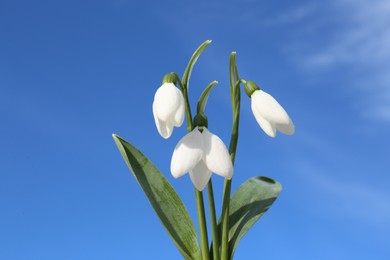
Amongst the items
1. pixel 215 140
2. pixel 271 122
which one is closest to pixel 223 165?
pixel 215 140

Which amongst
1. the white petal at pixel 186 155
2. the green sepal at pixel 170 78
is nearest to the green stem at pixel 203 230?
the white petal at pixel 186 155

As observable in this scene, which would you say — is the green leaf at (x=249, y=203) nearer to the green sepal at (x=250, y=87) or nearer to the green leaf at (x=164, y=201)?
the green leaf at (x=164, y=201)

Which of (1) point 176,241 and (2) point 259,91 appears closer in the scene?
(2) point 259,91

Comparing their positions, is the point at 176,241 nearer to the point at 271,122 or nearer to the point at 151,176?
the point at 151,176

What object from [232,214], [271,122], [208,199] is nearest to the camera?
[271,122]

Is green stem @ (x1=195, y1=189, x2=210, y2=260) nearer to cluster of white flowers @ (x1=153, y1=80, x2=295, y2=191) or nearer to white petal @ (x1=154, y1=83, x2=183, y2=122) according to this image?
cluster of white flowers @ (x1=153, y1=80, x2=295, y2=191)

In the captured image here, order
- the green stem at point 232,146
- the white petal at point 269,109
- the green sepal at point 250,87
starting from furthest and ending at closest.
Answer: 1. the green stem at point 232,146
2. the green sepal at point 250,87
3. the white petal at point 269,109

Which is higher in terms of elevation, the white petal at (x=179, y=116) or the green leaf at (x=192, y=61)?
the green leaf at (x=192, y=61)
